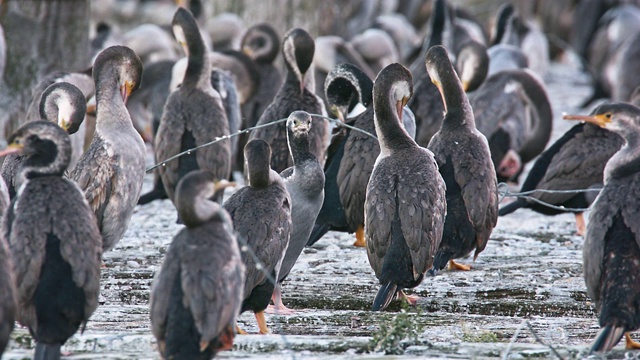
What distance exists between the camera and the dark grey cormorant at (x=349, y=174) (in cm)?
892

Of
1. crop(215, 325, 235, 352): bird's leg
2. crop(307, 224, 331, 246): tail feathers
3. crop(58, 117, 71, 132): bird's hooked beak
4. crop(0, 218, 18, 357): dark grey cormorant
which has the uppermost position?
crop(58, 117, 71, 132): bird's hooked beak

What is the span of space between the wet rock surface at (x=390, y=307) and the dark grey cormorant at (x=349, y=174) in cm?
22

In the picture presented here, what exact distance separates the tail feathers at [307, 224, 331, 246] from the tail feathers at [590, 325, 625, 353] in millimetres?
3390

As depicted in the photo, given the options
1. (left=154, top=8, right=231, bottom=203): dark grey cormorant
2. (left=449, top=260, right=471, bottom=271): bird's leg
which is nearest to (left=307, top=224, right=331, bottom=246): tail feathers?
(left=449, top=260, right=471, bottom=271): bird's leg

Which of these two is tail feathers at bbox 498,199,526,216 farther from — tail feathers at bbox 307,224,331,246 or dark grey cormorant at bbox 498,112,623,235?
tail feathers at bbox 307,224,331,246

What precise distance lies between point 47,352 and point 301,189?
2.54m

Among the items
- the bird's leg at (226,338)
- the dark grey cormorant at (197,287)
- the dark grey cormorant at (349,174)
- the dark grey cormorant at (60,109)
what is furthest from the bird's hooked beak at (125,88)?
the bird's leg at (226,338)

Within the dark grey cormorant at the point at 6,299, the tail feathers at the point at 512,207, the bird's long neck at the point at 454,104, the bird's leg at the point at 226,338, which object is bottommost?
the tail feathers at the point at 512,207

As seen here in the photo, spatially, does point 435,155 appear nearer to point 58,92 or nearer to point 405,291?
point 405,291

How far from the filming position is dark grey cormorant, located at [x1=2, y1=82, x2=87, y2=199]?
26.7 ft

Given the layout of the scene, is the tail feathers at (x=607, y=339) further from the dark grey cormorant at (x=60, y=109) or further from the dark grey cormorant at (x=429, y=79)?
the dark grey cormorant at (x=429, y=79)

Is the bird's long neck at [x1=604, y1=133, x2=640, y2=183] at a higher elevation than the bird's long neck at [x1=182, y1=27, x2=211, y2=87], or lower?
lower

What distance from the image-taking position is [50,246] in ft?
18.4

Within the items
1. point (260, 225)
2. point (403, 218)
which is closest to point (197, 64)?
point (403, 218)
